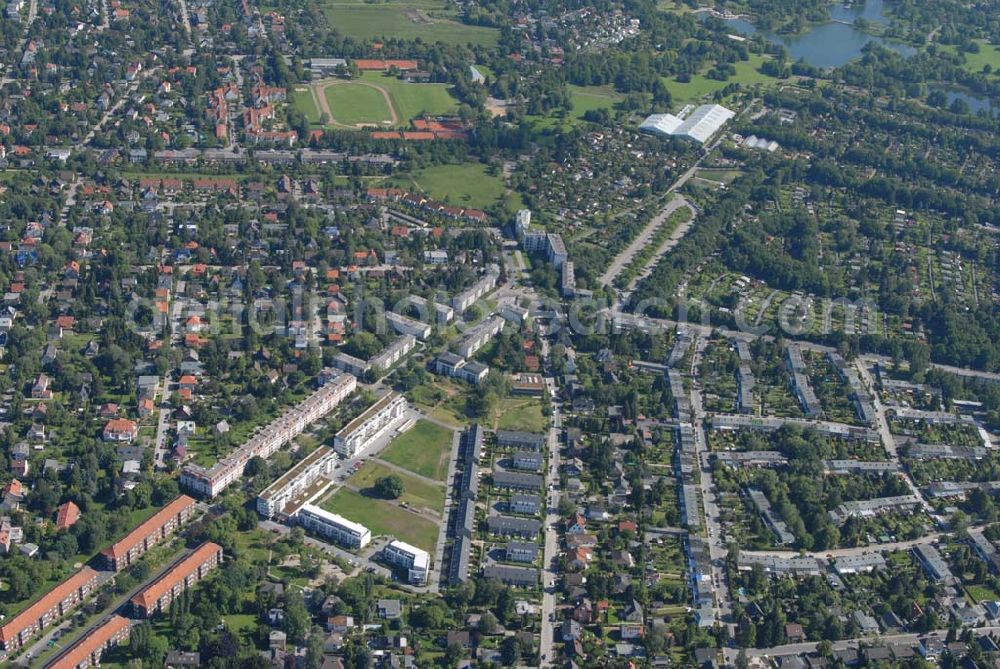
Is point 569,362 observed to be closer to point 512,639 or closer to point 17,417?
point 512,639

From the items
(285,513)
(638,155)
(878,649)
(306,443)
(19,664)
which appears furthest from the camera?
(638,155)

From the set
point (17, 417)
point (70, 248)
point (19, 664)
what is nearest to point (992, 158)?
point (70, 248)

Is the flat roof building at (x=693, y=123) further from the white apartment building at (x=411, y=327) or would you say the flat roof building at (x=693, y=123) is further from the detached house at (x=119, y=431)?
the detached house at (x=119, y=431)

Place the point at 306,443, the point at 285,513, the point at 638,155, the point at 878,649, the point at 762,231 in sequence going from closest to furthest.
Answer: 1. the point at 878,649
2. the point at 285,513
3. the point at 306,443
4. the point at 762,231
5. the point at 638,155

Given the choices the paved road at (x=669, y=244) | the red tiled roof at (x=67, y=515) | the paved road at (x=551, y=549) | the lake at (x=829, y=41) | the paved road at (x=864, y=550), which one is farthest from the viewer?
the lake at (x=829, y=41)

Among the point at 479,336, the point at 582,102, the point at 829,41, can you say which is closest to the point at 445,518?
the point at 479,336

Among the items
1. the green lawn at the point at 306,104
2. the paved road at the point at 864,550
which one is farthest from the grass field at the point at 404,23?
the paved road at the point at 864,550
